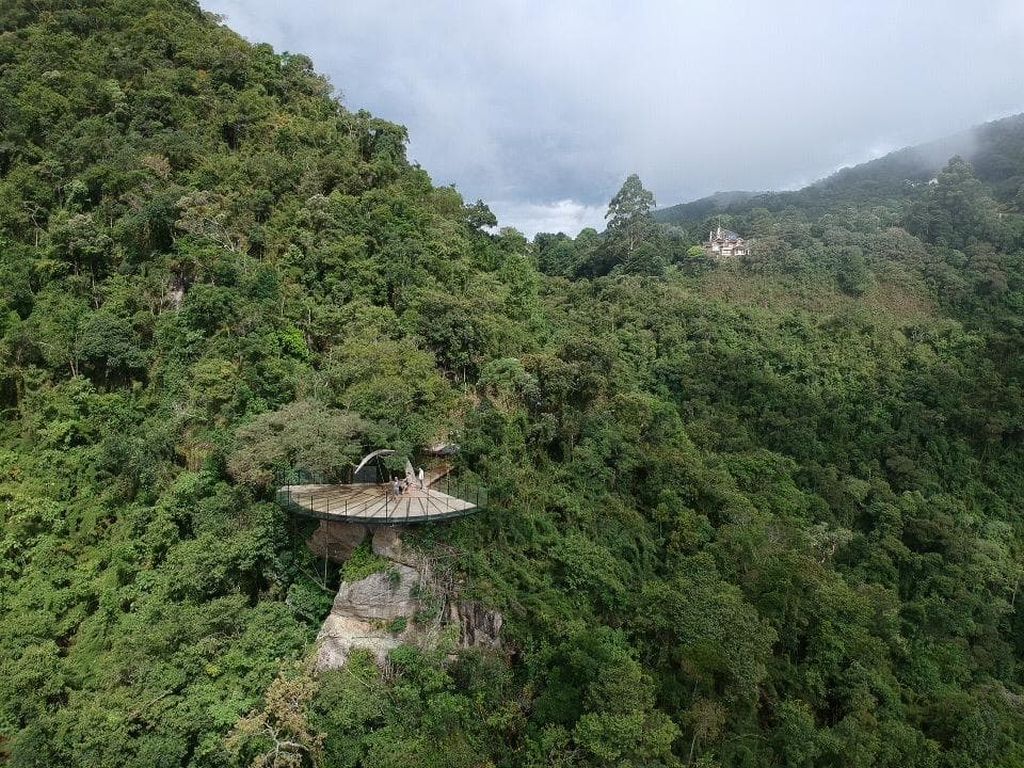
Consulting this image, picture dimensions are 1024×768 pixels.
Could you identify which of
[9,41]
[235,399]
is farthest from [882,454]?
[9,41]

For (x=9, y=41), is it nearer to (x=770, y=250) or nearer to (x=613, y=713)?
(x=613, y=713)

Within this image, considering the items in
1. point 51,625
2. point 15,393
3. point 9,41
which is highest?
point 9,41

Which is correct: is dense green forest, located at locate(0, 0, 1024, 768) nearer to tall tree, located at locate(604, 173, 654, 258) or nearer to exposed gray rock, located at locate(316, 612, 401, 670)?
exposed gray rock, located at locate(316, 612, 401, 670)

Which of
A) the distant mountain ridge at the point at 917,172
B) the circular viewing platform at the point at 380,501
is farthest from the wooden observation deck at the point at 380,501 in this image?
the distant mountain ridge at the point at 917,172

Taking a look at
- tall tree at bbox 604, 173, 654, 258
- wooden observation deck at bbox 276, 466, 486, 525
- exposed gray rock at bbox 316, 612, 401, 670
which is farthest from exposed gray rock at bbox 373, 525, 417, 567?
tall tree at bbox 604, 173, 654, 258

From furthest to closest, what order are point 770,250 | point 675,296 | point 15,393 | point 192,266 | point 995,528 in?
1. point 770,250
2. point 675,296
3. point 995,528
4. point 192,266
5. point 15,393
